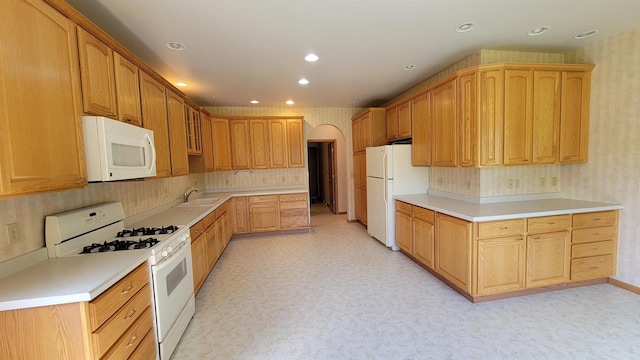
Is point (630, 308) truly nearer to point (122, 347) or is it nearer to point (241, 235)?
point (122, 347)

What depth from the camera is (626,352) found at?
189 cm

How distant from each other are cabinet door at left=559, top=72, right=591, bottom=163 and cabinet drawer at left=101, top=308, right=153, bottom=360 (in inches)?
168

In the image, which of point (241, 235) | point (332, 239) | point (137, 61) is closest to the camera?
point (137, 61)

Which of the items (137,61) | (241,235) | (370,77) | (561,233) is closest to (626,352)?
(561,233)

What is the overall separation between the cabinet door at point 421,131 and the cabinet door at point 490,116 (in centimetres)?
79

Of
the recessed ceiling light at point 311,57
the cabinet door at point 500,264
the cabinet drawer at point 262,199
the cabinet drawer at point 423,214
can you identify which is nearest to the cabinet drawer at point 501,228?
the cabinet door at point 500,264

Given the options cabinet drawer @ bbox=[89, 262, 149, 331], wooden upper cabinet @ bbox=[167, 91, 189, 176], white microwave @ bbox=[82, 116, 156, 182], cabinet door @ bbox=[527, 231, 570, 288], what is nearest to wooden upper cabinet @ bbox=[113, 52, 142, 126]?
white microwave @ bbox=[82, 116, 156, 182]

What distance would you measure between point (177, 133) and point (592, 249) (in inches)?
193

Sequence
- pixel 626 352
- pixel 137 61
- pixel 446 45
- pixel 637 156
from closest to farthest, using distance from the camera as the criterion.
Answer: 1. pixel 626 352
2. pixel 137 61
3. pixel 637 156
4. pixel 446 45

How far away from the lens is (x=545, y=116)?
288 cm

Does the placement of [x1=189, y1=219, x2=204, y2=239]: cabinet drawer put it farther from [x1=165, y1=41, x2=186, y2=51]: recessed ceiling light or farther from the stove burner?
[x1=165, y1=41, x2=186, y2=51]: recessed ceiling light

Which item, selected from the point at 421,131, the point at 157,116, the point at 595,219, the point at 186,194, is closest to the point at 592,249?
the point at 595,219

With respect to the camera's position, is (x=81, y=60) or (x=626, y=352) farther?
(x=626, y=352)

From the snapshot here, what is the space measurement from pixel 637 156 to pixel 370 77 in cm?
302
